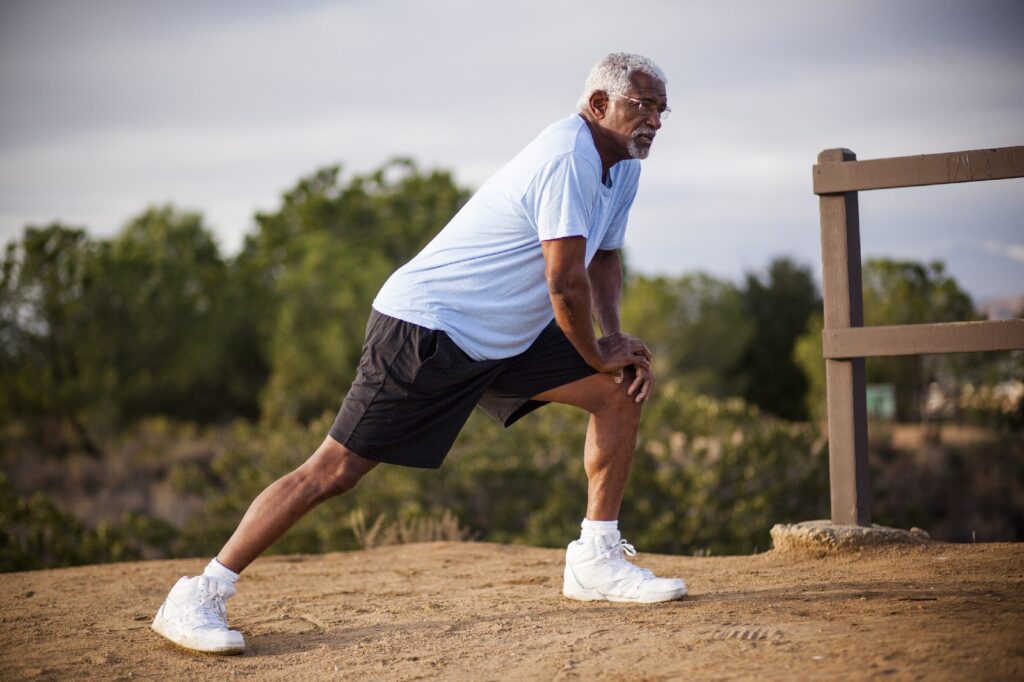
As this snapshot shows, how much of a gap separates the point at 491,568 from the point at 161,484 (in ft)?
63.7

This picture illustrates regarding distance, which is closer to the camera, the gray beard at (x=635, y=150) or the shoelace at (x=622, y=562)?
the gray beard at (x=635, y=150)

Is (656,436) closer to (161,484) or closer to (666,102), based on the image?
(666,102)

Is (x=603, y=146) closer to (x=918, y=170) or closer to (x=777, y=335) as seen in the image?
(x=918, y=170)

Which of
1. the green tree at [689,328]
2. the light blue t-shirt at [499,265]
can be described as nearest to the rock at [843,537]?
the light blue t-shirt at [499,265]

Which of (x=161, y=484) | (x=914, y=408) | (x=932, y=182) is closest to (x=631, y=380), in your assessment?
(x=932, y=182)

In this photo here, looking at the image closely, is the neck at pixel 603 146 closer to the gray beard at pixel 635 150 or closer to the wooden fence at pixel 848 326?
the gray beard at pixel 635 150

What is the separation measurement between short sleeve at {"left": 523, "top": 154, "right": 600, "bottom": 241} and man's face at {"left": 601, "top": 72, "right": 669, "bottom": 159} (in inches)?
11.1

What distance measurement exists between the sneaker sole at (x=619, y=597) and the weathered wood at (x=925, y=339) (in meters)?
1.41

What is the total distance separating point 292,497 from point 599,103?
186 centimetres

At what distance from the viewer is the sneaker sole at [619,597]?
426 centimetres

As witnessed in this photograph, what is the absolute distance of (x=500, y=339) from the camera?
412 cm

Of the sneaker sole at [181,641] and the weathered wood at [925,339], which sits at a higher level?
the weathered wood at [925,339]

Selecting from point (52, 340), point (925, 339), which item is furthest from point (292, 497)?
point (52, 340)

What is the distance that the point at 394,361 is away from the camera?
4.02 meters
